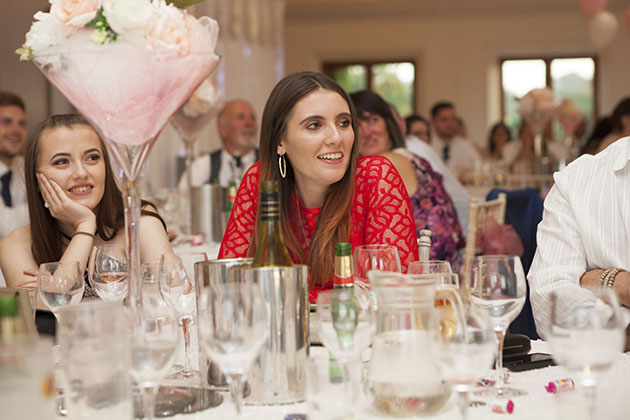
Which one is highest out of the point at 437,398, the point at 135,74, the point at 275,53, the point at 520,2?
the point at 520,2

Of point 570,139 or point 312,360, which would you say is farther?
point 570,139

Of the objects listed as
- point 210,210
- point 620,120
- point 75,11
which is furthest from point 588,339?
point 620,120

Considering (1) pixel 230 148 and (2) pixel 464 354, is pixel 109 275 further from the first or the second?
(1) pixel 230 148

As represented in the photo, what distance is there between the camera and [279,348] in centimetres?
115

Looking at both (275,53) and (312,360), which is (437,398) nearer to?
(312,360)

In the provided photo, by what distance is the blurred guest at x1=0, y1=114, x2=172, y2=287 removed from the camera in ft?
8.23

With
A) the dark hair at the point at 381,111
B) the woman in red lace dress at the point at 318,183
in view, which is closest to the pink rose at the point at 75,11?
the woman in red lace dress at the point at 318,183

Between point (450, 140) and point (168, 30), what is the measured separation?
9.12 meters

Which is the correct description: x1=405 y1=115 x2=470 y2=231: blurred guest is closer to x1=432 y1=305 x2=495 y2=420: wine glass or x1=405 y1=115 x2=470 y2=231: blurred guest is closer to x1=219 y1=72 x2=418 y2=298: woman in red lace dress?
x1=219 y1=72 x2=418 y2=298: woman in red lace dress

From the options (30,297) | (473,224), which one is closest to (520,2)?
(473,224)

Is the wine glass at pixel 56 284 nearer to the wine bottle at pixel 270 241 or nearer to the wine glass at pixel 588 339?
the wine bottle at pixel 270 241

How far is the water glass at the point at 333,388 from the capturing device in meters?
0.93

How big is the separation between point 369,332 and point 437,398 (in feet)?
0.42

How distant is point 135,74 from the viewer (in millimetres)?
1266
